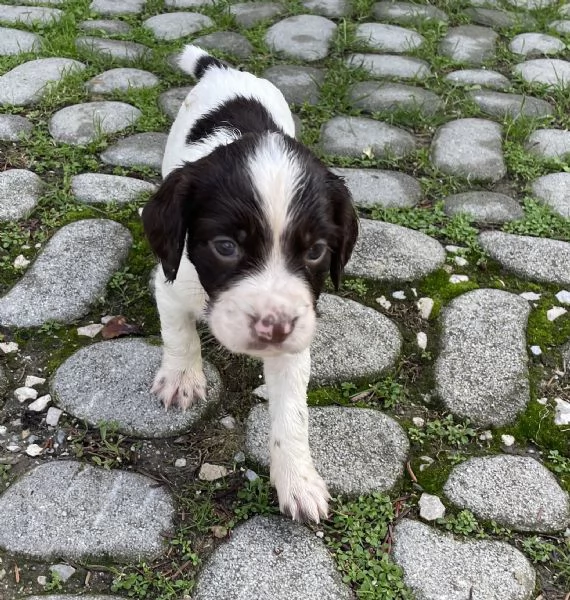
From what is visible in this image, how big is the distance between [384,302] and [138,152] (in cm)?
169

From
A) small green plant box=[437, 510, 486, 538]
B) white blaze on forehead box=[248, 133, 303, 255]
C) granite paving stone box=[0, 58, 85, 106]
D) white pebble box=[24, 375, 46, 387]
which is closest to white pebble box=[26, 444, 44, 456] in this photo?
white pebble box=[24, 375, 46, 387]

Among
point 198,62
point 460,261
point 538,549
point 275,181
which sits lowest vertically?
point 538,549

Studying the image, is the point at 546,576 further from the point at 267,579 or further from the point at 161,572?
the point at 161,572

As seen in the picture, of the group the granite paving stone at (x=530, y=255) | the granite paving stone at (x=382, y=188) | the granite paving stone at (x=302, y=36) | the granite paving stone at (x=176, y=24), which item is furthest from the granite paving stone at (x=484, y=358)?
the granite paving stone at (x=176, y=24)

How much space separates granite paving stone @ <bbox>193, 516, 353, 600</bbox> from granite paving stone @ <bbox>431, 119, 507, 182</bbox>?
8.09 feet

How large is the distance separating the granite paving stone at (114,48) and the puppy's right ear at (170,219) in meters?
2.96

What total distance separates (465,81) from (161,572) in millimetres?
3940

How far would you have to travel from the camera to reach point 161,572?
2.16 metres

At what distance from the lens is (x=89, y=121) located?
13.8ft

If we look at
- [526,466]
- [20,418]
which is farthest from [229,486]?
[526,466]

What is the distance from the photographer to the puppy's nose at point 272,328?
1.95 metres

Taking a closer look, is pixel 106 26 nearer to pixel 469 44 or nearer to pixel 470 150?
pixel 469 44

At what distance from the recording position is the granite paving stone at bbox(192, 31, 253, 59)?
16.8 feet

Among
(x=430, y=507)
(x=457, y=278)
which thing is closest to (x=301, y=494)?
(x=430, y=507)
